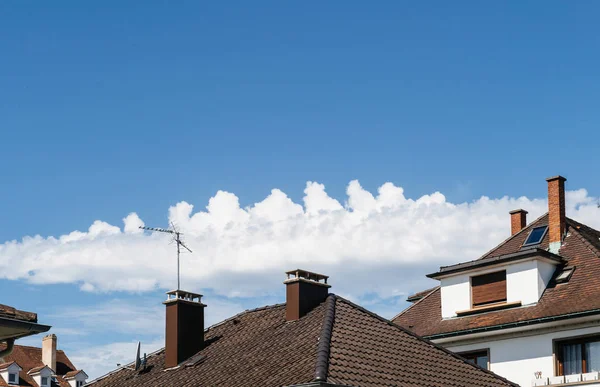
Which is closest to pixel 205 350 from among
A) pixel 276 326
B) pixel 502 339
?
pixel 276 326

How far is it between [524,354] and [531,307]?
63.9 inches

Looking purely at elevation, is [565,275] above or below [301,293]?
above

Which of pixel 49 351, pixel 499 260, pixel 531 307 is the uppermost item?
pixel 49 351

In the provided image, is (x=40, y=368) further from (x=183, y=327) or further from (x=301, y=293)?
(x=301, y=293)

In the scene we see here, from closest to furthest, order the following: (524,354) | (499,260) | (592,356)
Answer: (592,356) → (524,354) → (499,260)

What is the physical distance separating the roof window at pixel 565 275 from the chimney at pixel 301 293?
9.79 meters

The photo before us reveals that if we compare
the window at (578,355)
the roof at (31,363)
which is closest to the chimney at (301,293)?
the window at (578,355)

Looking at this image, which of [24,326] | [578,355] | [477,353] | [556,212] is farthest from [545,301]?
[24,326]

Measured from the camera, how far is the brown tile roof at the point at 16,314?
1035 cm

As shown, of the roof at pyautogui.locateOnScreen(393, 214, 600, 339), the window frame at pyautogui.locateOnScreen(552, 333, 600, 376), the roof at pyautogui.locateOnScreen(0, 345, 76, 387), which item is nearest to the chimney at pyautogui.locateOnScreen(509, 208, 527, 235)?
the roof at pyautogui.locateOnScreen(393, 214, 600, 339)

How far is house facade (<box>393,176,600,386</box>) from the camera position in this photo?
29031 millimetres

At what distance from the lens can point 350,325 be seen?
23781mm

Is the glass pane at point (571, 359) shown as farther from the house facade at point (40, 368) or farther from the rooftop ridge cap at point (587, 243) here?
the house facade at point (40, 368)

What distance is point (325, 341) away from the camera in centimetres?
2167
